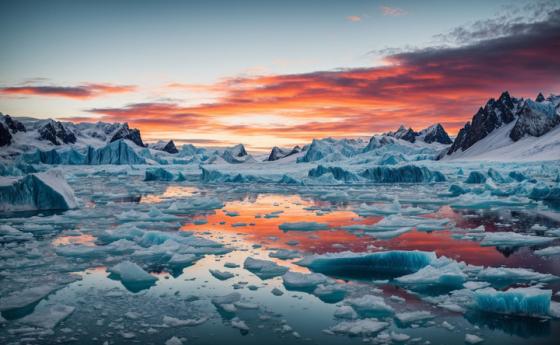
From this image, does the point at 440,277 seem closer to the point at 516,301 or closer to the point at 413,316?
the point at 516,301

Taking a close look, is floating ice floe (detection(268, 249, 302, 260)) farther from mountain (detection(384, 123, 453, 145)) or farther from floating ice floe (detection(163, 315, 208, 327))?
mountain (detection(384, 123, 453, 145))

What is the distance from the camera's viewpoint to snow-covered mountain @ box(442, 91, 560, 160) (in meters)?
81.8

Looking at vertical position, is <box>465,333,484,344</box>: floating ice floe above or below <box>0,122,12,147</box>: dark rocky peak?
below

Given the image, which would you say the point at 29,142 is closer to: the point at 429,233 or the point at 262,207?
the point at 262,207

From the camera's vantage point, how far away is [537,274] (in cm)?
859

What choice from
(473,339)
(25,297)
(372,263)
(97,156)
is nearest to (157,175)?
(372,263)

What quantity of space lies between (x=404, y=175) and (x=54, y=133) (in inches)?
4087

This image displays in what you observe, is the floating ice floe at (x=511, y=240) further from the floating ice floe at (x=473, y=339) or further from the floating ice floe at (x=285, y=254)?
the floating ice floe at (x=473, y=339)

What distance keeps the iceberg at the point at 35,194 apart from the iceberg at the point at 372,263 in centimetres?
1452

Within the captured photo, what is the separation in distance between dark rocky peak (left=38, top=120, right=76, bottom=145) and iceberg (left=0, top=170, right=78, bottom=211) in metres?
108

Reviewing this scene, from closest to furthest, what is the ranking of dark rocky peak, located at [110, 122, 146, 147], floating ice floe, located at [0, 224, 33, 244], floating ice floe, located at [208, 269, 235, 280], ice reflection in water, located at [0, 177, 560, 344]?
ice reflection in water, located at [0, 177, 560, 344] < floating ice floe, located at [208, 269, 235, 280] < floating ice floe, located at [0, 224, 33, 244] < dark rocky peak, located at [110, 122, 146, 147]

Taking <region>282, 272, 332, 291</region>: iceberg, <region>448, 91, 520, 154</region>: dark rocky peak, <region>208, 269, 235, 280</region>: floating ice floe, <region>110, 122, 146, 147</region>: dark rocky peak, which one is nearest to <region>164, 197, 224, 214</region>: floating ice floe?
<region>208, 269, 235, 280</region>: floating ice floe

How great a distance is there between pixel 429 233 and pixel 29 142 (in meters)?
118

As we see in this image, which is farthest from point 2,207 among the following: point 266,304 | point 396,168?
point 396,168
